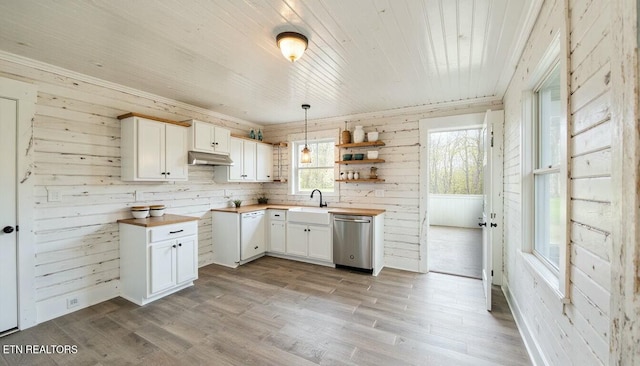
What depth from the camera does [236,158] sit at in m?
4.44

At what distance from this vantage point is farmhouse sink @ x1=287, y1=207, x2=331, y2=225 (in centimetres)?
416

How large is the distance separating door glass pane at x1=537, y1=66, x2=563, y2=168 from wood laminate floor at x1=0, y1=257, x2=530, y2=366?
1596 mm

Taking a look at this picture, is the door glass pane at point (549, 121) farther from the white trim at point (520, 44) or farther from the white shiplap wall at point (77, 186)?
the white shiplap wall at point (77, 186)

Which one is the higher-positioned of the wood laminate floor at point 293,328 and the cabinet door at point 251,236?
the cabinet door at point 251,236

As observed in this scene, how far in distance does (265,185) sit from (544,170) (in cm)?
455

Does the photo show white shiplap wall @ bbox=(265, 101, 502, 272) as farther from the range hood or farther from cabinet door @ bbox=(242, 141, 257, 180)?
the range hood

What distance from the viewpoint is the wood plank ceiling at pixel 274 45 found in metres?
1.78

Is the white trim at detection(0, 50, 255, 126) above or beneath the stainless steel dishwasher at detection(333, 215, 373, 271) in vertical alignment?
above

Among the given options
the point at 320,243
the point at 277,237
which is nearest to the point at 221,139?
the point at 277,237

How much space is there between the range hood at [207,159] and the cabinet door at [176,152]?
0.09 m

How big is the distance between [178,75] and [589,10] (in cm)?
332

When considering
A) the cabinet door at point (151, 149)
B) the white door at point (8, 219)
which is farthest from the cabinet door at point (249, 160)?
the white door at point (8, 219)

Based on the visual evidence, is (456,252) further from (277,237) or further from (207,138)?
(207,138)

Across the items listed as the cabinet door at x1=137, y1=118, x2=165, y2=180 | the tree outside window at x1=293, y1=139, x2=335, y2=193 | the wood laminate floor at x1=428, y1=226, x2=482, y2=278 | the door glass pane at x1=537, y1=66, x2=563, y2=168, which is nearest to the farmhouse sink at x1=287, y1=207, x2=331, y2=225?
the tree outside window at x1=293, y1=139, x2=335, y2=193
